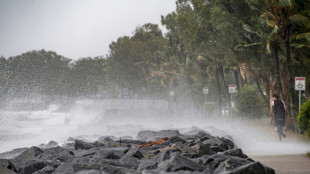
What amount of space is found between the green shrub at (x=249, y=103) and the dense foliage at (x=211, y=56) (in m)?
0.37

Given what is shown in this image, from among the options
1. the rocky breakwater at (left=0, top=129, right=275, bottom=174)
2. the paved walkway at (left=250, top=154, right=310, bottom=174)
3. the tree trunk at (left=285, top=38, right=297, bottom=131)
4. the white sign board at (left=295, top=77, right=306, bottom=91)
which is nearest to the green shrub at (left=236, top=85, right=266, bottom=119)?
the tree trunk at (left=285, top=38, right=297, bottom=131)

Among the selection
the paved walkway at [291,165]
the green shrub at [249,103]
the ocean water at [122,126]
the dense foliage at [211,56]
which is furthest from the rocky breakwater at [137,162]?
the green shrub at [249,103]

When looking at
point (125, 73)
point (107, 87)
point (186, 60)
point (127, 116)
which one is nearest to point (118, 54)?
point (125, 73)

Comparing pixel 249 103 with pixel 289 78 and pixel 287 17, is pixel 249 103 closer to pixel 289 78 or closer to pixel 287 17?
pixel 289 78

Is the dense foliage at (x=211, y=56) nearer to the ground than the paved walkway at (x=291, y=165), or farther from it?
farther from it

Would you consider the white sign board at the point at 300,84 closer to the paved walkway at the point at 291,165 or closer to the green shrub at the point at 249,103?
the paved walkway at the point at 291,165

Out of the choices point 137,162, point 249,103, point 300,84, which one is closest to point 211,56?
point 249,103

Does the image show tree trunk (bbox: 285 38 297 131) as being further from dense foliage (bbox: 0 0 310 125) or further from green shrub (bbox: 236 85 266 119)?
green shrub (bbox: 236 85 266 119)

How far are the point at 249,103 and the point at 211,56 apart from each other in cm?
650

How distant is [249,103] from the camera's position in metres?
45.2

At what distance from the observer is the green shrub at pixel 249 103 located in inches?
1750

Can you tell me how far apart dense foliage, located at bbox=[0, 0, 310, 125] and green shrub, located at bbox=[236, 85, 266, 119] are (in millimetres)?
373

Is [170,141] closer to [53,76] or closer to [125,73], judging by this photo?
[125,73]

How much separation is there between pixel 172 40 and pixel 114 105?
1292cm
